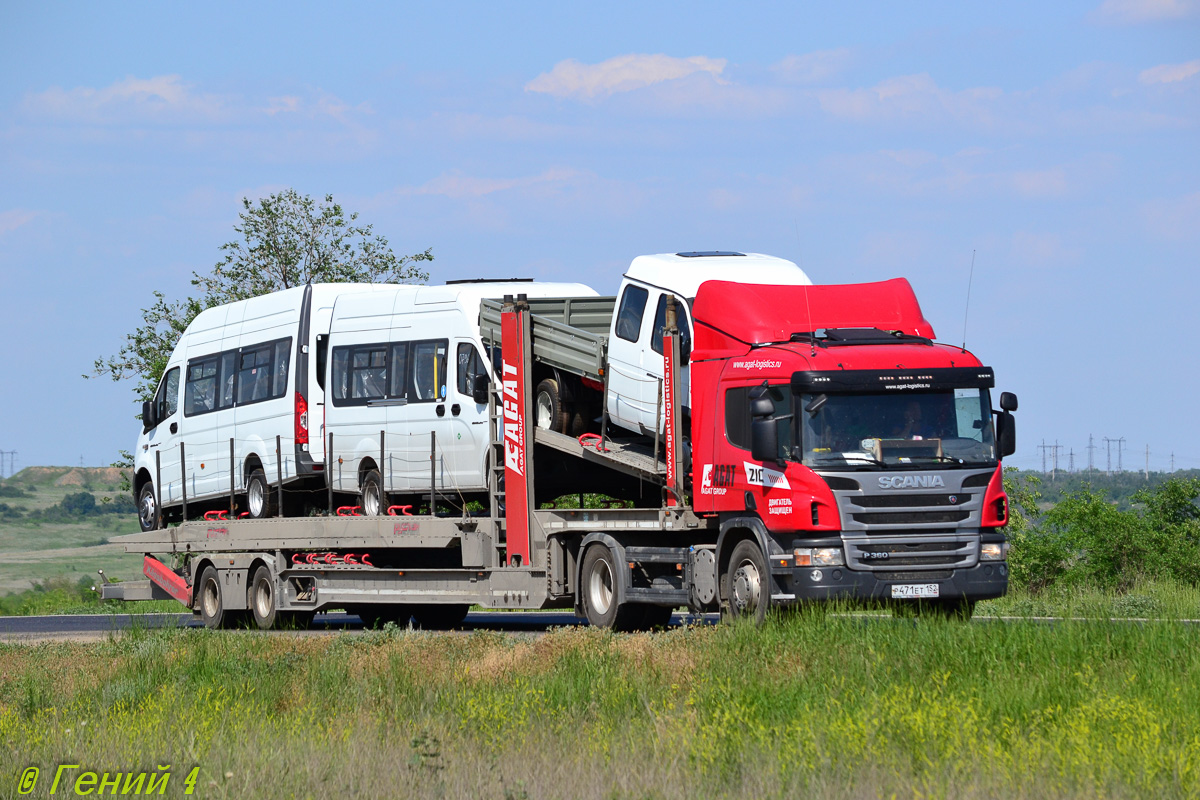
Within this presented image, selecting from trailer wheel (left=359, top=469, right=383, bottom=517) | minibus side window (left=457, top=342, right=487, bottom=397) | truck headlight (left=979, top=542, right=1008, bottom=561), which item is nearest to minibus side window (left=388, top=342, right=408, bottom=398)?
minibus side window (left=457, top=342, right=487, bottom=397)

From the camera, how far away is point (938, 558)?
47.5 ft

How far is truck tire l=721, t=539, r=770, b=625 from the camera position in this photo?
14672 mm

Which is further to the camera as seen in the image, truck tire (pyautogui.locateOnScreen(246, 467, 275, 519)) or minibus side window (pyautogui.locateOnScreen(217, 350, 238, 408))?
minibus side window (pyautogui.locateOnScreen(217, 350, 238, 408))

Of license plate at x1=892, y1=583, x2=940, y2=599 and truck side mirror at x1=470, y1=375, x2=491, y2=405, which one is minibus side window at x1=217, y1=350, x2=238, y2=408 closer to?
truck side mirror at x1=470, y1=375, x2=491, y2=405

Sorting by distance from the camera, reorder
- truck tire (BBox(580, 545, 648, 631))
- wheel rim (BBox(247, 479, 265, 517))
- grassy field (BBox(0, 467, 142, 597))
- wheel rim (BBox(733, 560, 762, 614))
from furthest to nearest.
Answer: grassy field (BBox(0, 467, 142, 597)) < wheel rim (BBox(247, 479, 265, 517)) < truck tire (BBox(580, 545, 648, 631)) < wheel rim (BBox(733, 560, 762, 614))

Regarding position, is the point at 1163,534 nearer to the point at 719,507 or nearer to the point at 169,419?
the point at 719,507

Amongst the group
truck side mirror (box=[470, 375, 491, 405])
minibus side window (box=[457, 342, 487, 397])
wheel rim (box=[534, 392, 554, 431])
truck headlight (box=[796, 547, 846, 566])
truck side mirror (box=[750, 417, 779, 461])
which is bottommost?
truck headlight (box=[796, 547, 846, 566])

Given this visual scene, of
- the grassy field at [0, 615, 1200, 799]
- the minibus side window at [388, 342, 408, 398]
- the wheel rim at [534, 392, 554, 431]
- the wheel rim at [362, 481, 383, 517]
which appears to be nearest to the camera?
the grassy field at [0, 615, 1200, 799]

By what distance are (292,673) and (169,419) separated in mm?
12589

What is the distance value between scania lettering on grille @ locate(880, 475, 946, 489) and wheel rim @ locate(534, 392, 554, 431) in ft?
16.9

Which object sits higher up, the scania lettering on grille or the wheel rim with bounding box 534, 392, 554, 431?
the wheel rim with bounding box 534, 392, 554, 431

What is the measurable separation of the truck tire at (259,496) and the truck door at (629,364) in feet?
23.5

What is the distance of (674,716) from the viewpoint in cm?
984

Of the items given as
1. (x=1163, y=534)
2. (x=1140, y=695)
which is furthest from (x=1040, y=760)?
(x=1163, y=534)
